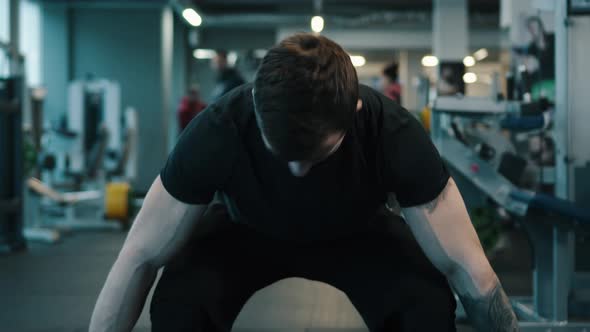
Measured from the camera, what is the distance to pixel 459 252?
4.06 feet

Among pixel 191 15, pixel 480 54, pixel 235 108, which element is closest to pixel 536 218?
pixel 235 108

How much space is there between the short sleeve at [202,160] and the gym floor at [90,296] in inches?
52.0

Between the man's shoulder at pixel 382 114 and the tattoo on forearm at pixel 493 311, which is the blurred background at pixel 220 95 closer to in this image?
the tattoo on forearm at pixel 493 311

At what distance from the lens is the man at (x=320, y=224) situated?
121 cm

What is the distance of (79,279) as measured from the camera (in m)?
3.48

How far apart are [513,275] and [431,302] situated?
2.52 meters

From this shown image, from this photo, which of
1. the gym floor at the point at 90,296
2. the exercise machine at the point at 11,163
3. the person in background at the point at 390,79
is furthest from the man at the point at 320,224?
the person in background at the point at 390,79

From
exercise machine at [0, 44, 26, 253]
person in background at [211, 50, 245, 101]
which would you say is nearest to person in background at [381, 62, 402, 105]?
person in background at [211, 50, 245, 101]

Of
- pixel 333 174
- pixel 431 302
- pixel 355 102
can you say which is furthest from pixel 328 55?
pixel 431 302

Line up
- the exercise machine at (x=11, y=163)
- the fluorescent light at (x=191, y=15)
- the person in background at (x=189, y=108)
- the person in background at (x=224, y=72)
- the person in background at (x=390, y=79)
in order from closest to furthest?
the exercise machine at (x=11, y=163), the person in background at (x=224, y=72), the person in background at (x=390, y=79), the person in background at (x=189, y=108), the fluorescent light at (x=191, y=15)

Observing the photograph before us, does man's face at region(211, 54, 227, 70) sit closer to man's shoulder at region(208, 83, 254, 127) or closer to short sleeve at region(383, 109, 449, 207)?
man's shoulder at region(208, 83, 254, 127)

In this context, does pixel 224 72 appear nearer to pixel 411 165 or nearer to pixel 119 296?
pixel 119 296

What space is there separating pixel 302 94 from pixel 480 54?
45.7 feet

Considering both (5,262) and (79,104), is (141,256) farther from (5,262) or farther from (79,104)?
(79,104)
